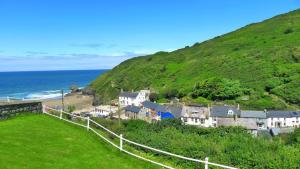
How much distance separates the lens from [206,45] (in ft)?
577

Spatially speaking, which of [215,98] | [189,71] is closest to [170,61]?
[189,71]

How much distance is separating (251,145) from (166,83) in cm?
11112

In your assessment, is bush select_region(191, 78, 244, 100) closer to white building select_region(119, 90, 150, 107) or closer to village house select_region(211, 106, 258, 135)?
village house select_region(211, 106, 258, 135)

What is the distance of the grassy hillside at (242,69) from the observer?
312 ft

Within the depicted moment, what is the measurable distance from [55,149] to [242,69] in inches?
4369

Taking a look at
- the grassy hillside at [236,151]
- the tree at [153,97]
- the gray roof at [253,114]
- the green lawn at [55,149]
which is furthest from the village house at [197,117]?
the grassy hillside at [236,151]

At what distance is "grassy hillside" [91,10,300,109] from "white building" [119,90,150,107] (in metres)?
5.78

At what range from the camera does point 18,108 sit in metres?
21.6

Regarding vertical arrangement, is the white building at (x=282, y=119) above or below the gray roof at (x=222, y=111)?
below

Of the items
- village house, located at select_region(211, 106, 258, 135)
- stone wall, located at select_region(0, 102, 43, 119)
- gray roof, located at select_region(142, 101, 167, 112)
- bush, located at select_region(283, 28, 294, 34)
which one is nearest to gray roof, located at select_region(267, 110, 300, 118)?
village house, located at select_region(211, 106, 258, 135)

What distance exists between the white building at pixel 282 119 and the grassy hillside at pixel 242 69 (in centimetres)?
980

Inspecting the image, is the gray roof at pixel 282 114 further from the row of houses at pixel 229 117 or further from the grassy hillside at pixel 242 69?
the grassy hillside at pixel 242 69

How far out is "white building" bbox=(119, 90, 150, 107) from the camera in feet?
367

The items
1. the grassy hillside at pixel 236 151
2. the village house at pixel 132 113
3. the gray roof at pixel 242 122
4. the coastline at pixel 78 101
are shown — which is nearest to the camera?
the grassy hillside at pixel 236 151
